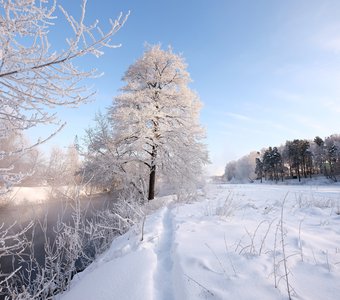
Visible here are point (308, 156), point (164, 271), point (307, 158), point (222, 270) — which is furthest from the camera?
point (307, 158)

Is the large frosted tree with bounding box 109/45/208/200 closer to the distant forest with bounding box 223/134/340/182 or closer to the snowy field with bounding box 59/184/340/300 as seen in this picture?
the snowy field with bounding box 59/184/340/300

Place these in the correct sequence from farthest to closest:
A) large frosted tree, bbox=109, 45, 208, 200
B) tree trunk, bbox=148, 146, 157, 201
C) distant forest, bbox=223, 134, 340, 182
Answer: distant forest, bbox=223, 134, 340, 182 < tree trunk, bbox=148, 146, 157, 201 < large frosted tree, bbox=109, 45, 208, 200

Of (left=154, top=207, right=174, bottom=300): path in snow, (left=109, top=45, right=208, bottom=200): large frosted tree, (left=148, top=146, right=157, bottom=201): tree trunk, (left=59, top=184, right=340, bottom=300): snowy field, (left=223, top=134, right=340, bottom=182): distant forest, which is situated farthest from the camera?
(left=223, top=134, right=340, bottom=182): distant forest

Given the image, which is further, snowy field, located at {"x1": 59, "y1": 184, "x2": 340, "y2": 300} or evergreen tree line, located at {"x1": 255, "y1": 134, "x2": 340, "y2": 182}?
evergreen tree line, located at {"x1": 255, "y1": 134, "x2": 340, "y2": 182}

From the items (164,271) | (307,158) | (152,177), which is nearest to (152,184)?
(152,177)

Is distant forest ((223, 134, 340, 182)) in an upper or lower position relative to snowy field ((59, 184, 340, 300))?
upper

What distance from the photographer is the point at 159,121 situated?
38.3ft

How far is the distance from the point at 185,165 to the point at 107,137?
4426mm

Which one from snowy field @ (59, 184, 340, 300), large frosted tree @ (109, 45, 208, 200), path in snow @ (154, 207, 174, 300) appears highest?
large frosted tree @ (109, 45, 208, 200)

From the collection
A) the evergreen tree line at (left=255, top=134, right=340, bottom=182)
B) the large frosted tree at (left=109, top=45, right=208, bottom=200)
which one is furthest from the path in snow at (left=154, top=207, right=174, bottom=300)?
the evergreen tree line at (left=255, top=134, right=340, bottom=182)

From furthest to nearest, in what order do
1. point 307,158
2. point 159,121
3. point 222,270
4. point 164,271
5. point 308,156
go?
point 307,158 → point 308,156 → point 159,121 → point 164,271 → point 222,270

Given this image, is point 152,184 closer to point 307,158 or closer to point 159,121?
point 159,121

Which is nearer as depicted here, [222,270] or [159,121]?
[222,270]

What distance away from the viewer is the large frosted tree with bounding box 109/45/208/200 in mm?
11086
